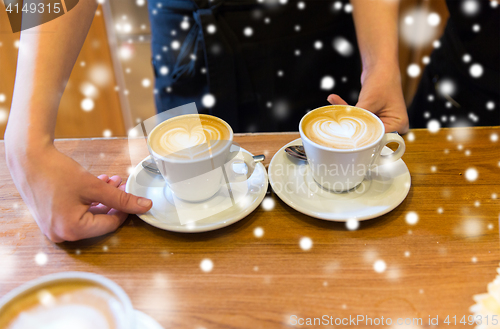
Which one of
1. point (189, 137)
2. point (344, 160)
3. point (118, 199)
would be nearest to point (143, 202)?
point (118, 199)

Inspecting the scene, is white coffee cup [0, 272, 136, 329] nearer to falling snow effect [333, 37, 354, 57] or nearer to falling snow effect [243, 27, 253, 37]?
falling snow effect [243, 27, 253, 37]

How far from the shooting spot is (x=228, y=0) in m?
1.08

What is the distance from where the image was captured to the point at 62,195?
620mm

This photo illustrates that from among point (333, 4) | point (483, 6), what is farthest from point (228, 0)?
point (483, 6)

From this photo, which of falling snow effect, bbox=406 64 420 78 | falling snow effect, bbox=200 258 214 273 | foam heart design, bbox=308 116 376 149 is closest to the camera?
falling snow effect, bbox=200 258 214 273

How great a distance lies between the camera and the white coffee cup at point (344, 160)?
670mm

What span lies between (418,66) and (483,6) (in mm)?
1004

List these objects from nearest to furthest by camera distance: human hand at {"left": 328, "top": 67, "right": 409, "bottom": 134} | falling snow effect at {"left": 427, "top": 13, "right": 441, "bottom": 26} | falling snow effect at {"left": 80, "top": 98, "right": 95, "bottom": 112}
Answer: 1. human hand at {"left": 328, "top": 67, "right": 409, "bottom": 134}
2. falling snow effect at {"left": 427, "top": 13, "right": 441, "bottom": 26}
3. falling snow effect at {"left": 80, "top": 98, "right": 95, "bottom": 112}

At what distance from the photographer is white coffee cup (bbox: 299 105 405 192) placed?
0.67 meters

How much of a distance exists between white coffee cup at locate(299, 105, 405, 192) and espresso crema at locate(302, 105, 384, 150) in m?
0.01

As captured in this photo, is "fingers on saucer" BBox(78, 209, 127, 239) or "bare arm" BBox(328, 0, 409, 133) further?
"bare arm" BBox(328, 0, 409, 133)

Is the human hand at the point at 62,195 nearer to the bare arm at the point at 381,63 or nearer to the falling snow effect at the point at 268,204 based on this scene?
the falling snow effect at the point at 268,204

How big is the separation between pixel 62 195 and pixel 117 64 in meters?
1.84

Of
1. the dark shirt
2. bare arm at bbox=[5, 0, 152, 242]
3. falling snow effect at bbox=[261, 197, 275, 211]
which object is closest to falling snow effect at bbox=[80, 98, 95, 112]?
the dark shirt
